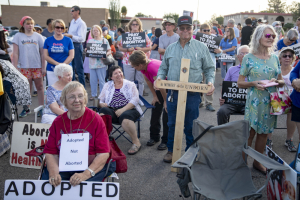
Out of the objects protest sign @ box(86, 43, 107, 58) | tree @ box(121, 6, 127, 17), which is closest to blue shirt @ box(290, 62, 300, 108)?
protest sign @ box(86, 43, 107, 58)

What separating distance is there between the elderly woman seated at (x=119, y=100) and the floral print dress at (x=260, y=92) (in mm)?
1839

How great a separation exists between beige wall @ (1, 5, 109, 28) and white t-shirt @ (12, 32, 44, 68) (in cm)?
4445

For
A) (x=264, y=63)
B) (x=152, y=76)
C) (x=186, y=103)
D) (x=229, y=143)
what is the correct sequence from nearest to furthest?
1. (x=229, y=143)
2. (x=264, y=63)
3. (x=186, y=103)
4. (x=152, y=76)

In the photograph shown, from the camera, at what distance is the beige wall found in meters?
45.2

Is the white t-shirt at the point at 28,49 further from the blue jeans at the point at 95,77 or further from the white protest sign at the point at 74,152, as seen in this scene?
the white protest sign at the point at 74,152

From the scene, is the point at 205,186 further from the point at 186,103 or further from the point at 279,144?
the point at 279,144

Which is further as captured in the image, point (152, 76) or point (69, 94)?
point (152, 76)

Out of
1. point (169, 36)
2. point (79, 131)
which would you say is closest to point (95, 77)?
point (169, 36)

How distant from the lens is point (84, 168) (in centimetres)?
240

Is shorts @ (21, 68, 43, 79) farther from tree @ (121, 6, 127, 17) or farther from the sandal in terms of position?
tree @ (121, 6, 127, 17)

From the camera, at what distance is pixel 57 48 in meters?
5.50

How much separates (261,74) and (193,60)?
34.7 inches

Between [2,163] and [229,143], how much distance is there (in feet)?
10.7

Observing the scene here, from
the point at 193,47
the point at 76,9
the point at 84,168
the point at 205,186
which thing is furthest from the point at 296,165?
the point at 76,9
